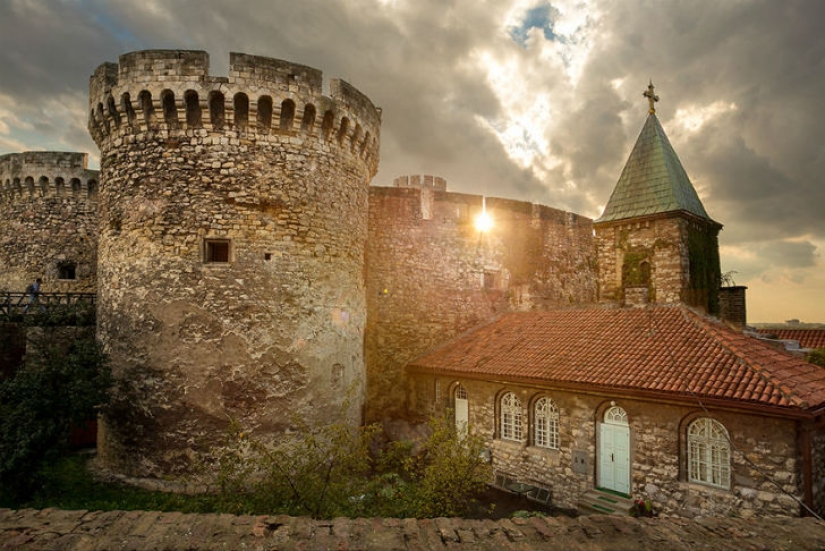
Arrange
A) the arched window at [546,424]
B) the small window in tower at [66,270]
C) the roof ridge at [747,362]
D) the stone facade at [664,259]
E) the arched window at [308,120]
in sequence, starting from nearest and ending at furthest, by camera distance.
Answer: the roof ridge at [747,362] < the arched window at [308,120] < the arched window at [546,424] < the stone facade at [664,259] < the small window in tower at [66,270]

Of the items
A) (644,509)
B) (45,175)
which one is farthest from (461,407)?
(45,175)

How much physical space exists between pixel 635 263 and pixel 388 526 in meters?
17.5

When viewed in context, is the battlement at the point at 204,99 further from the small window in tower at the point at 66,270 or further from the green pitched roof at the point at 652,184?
the green pitched roof at the point at 652,184

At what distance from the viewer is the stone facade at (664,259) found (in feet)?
62.5

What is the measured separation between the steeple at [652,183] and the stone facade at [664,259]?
427 millimetres

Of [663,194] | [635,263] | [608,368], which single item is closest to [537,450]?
[608,368]

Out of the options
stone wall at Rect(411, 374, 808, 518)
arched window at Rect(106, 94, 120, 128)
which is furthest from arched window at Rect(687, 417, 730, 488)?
arched window at Rect(106, 94, 120, 128)

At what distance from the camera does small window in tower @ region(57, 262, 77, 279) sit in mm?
19844

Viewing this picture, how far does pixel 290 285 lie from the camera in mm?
12664

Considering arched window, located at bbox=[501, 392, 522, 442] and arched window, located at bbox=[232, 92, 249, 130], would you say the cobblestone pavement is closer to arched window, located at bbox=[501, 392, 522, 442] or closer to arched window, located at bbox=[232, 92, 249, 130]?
arched window, located at bbox=[501, 392, 522, 442]

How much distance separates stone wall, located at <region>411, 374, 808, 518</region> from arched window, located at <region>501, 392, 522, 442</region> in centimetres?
19

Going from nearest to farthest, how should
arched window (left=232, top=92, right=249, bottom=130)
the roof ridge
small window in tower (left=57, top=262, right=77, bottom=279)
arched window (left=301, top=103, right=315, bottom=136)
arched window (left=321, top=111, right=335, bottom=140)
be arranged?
the roof ridge < arched window (left=232, top=92, right=249, bottom=130) < arched window (left=301, top=103, right=315, bottom=136) < arched window (left=321, top=111, right=335, bottom=140) < small window in tower (left=57, top=262, right=77, bottom=279)

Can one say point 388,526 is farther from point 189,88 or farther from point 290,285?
point 189,88

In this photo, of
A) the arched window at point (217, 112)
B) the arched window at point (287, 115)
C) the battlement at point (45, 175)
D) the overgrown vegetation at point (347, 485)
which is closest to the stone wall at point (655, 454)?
the overgrown vegetation at point (347, 485)
